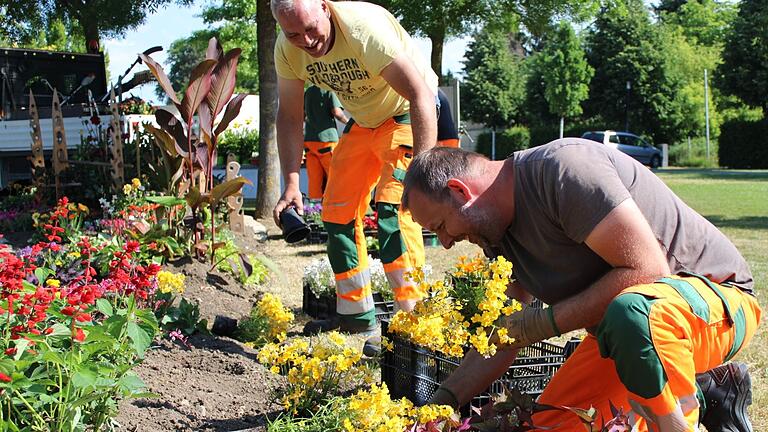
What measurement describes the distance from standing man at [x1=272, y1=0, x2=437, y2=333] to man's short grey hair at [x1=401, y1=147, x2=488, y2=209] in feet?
4.96

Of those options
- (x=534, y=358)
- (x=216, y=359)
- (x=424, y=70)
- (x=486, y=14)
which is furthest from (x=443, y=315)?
(x=486, y=14)

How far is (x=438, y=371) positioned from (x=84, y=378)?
55.1 inches

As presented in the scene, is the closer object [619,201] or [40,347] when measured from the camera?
[619,201]

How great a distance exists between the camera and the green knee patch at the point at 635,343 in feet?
7.59

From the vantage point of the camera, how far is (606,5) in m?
20.3

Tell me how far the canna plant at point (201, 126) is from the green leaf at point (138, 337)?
3.57 m

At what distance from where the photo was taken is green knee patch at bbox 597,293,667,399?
2314 millimetres

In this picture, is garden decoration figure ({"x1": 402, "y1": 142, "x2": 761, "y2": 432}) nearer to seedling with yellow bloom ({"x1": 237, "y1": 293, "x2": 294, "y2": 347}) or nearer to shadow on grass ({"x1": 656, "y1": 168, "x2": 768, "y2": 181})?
seedling with yellow bloom ({"x1": 237, "y1": 293, "x2": 294, "y2": 347})

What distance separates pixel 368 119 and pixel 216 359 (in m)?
1.56

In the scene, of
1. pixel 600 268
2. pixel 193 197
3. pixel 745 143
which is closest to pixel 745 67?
pixel 745 143

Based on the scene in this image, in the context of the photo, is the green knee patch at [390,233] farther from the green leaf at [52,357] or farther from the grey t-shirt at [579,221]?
the green leaf at [52,357]

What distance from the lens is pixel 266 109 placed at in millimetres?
12086

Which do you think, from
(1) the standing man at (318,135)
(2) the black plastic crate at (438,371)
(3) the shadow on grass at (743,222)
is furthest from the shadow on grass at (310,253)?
(3) the shadow on grass at (743,222)

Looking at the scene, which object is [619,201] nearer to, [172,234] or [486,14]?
[172,234]
